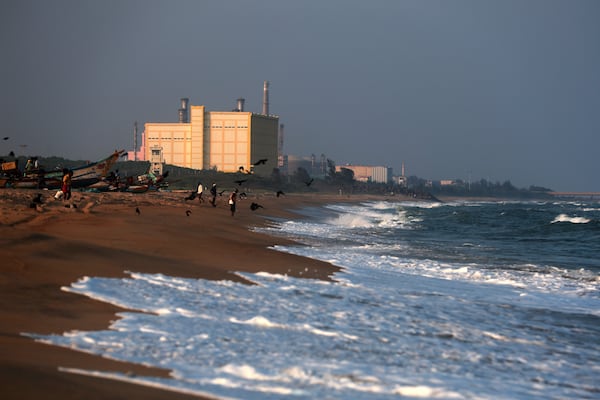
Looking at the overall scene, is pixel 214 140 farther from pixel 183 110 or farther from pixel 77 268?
pixel 77 268

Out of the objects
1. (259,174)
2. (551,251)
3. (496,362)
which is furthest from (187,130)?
(496,362)

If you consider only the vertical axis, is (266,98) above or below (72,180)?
above

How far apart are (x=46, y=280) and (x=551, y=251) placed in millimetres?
23511

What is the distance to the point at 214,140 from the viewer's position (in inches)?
4277

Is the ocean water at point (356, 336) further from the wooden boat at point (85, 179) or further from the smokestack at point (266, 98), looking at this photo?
the smokestack at point (266, 98)

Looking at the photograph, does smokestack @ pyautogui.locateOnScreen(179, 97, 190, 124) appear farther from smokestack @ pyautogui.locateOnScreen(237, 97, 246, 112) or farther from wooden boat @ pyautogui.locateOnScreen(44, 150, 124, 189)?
wooden boat @ pyautogui.locateOnScreen(44, 150, 124, 189)

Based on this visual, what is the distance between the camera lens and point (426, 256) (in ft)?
78.0

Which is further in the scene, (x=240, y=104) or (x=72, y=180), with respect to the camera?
(x=240, y=104)

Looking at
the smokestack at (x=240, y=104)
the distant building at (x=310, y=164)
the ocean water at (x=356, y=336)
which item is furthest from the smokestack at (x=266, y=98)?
the ocean water at (x=356, y=336)

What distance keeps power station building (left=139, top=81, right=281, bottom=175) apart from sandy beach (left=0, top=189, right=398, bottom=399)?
8274cm

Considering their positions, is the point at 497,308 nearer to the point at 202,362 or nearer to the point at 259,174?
the point at 202,362

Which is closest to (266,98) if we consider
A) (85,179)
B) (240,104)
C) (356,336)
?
(240,104)

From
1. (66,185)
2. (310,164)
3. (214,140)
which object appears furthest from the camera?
(310,164)

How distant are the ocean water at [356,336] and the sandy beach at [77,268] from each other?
1.12 ft
